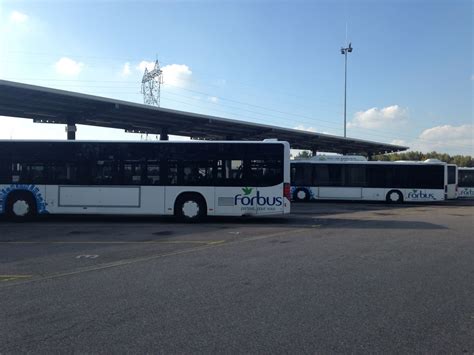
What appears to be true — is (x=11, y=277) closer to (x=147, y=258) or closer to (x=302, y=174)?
(x=147, y=258)

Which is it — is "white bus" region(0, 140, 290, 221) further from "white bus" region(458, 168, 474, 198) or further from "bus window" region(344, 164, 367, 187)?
"white bus" region(458, 168, 474, 198)

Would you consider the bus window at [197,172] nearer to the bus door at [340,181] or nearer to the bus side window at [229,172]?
the bus side window at [229,172]

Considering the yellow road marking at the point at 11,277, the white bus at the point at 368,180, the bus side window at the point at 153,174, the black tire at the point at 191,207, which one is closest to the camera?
the yellow road marking at the point at 11,277

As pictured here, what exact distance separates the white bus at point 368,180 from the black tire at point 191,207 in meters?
13.9

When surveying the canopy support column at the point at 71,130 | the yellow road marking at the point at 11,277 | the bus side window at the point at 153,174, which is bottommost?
the yellow road marking at the point at 11,277

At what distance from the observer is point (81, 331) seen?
15.8 feet

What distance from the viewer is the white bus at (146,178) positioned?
1545 centimetres

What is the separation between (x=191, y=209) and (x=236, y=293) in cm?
936

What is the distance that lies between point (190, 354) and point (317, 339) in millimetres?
1342

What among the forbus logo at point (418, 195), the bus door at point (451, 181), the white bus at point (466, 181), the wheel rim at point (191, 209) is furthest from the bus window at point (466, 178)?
the wheel rim at point (191, 209)

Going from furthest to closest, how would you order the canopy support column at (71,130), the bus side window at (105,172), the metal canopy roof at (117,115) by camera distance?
the canopy support column at (71,130)
the metal canopy roof at (117,115)
the bus side window at (105,172)

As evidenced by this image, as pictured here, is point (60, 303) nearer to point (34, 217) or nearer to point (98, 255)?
point (98, 255)

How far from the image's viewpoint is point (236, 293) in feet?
20.8

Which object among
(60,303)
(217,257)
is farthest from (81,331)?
(217,257)
